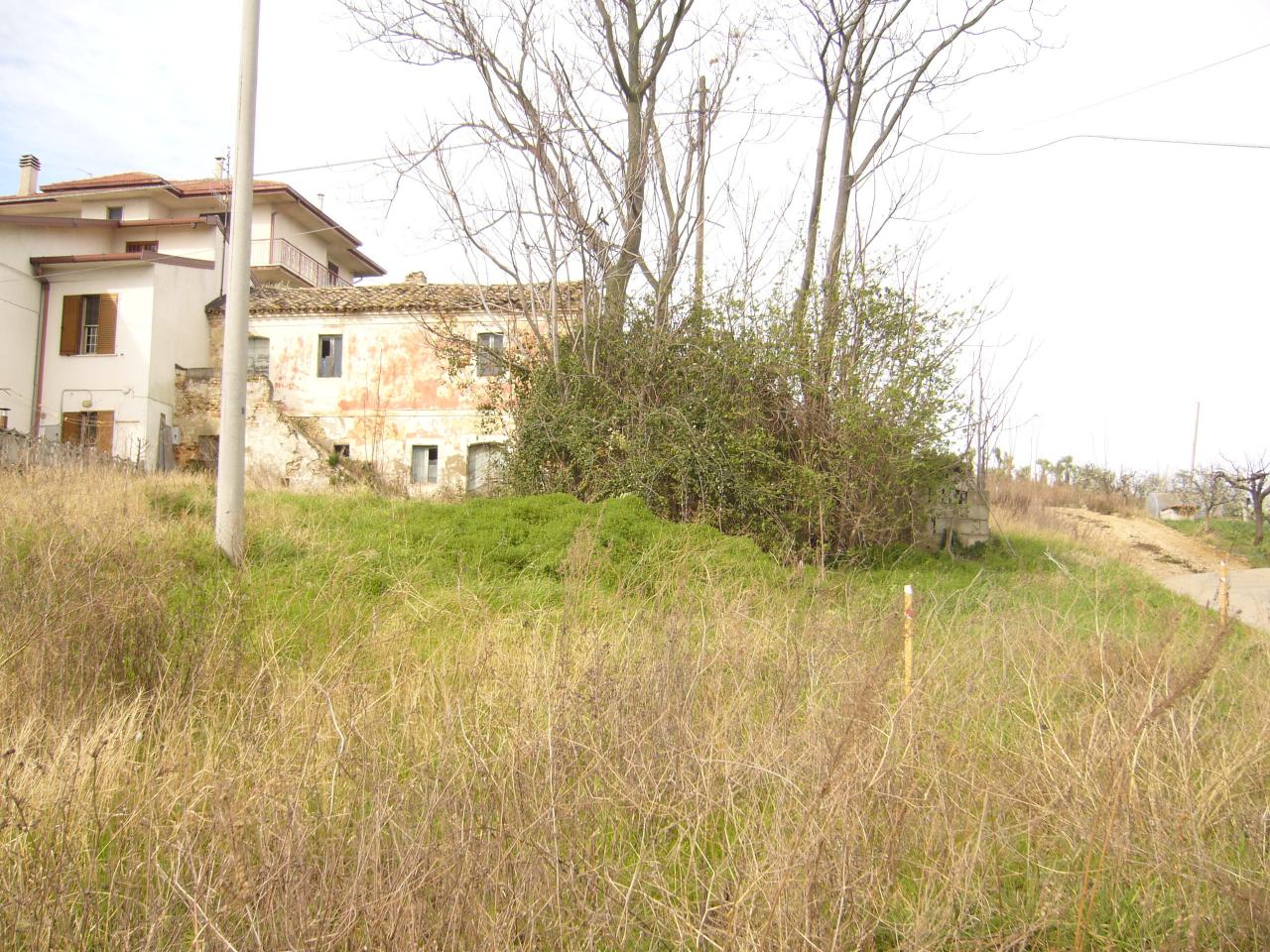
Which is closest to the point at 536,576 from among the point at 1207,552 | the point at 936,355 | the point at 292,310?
the point at 936,355

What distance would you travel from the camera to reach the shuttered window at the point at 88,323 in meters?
21.5

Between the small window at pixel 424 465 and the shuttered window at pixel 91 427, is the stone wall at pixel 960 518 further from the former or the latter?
the shuttered window at pixel 91 427

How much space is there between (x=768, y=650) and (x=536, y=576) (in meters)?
4.44

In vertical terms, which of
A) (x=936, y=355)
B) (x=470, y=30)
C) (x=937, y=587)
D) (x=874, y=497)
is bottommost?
(x=937, y=587)

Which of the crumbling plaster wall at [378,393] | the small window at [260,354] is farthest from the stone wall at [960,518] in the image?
the small window at [260,354]

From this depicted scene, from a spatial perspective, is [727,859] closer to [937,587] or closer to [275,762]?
[275,762]

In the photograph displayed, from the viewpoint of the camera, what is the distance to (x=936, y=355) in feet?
44.7

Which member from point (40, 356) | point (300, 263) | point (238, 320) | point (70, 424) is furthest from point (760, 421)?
point (300, 263)

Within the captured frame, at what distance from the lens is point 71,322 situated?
2211 cm

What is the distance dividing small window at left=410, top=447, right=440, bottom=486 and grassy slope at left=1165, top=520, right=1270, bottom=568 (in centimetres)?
1823

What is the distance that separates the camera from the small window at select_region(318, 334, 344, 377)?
71.7ft

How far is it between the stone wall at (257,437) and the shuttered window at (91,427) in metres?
1.45


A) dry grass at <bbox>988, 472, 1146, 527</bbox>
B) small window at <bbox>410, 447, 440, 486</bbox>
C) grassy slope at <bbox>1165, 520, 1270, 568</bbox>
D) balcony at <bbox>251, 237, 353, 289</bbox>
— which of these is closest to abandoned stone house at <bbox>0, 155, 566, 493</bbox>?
small window at <bbox>410, 447, 440, 486</bbox>

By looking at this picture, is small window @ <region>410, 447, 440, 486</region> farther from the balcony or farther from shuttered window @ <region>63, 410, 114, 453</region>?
the balcony
